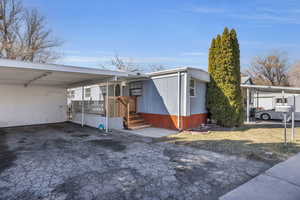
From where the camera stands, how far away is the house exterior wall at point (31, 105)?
9656 millimetres

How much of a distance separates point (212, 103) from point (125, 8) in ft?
24.8

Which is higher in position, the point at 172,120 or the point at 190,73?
the point at 190,73

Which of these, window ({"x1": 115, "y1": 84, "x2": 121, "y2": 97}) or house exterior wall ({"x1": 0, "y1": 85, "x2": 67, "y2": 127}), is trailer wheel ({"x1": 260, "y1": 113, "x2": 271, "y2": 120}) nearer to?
window ({"x1": 115, "y1": 84, "x2": 121, "y2": 97})

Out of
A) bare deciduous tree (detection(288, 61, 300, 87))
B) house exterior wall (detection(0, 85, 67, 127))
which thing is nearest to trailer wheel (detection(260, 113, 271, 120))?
house exterior wall (detection(0, 85, 67, 127))

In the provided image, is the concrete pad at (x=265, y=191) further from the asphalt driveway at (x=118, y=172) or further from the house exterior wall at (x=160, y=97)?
the house exterior wall at (x=160, y=97)

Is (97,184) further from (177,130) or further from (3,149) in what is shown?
(177,130)

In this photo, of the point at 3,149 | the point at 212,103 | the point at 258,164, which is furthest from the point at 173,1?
the point at 3,149

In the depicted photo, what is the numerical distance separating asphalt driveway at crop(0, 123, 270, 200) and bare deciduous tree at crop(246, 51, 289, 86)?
32904mm

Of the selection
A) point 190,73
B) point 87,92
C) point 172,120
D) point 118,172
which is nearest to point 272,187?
point 118,172

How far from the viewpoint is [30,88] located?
Answer: 10492 mm

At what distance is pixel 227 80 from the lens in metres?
8.85

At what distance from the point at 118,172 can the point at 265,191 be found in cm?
264

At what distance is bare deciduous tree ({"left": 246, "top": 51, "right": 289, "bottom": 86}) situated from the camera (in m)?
30.6

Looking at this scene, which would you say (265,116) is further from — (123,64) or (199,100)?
(123,64)
